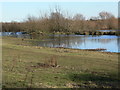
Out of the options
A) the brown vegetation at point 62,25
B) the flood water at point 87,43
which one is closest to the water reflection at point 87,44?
the flood water at point 87,43

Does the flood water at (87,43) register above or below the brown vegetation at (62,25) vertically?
below

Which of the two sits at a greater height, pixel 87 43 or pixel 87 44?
pixel 87 43

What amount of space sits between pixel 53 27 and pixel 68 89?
190 feet

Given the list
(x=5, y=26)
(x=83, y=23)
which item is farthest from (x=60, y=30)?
(x=5, y=26)

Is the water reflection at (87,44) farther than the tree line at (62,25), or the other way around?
the tree line at (62,25)

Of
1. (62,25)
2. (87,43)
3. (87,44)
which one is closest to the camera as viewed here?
(87,44)

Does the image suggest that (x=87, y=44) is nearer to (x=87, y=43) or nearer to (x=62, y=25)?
(x=87, y=43)

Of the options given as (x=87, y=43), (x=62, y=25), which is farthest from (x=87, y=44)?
(x=62, y=25)

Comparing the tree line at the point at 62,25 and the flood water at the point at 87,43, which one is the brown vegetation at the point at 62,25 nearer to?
the tree line at the point at 62,25

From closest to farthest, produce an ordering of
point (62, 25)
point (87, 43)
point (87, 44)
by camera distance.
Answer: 1. point (87, 44)
2. point (87, 43)
3. point (62, 25)

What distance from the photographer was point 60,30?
2479 inches

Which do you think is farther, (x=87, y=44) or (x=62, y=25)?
(x=62, y=25)

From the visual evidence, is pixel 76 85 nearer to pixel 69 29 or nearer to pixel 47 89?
pixel 47 89

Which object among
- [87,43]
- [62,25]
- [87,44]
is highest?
[62,25]
